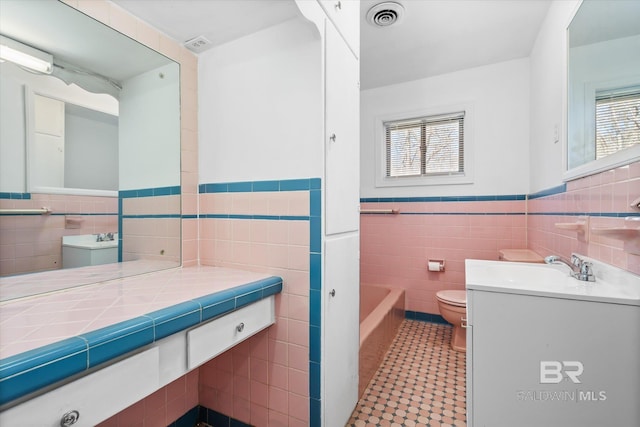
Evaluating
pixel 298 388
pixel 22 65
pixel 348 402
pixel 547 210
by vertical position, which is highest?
pixel 22 65

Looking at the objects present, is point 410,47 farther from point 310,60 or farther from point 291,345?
point 291,345

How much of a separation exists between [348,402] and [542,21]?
2.74 metres

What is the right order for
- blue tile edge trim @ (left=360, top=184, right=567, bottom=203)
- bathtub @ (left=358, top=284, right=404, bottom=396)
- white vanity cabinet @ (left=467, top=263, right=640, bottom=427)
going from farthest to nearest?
blue tile edge trim @ (left=360, top=184, right=567, bottom=203)
bathtub @ (left=358, top=284, right=404, bottom=396)
white vanity cabinet @ (left=467, top=263, right=640, bottom=427)

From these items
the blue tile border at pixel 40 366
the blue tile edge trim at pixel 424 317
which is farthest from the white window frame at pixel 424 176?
the blue tile border at pixel 40 366

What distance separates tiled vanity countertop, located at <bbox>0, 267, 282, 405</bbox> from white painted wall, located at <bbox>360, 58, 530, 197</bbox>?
2198 millimetres

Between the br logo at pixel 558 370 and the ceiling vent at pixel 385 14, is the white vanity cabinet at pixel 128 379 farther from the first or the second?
the ceiling vent at pixel 385 14

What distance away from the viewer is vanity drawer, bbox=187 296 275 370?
0.94 m

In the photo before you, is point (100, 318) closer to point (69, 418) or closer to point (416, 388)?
point (69, 418)

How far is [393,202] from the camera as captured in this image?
9.69ft

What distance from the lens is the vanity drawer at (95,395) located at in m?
0.58

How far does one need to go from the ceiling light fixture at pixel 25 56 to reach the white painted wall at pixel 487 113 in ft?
8.55

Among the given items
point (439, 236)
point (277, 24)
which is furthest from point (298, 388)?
point (439, 236)

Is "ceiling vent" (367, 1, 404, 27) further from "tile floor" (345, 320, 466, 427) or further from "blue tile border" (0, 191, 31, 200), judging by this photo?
"tile floor" (345, 320, 466, 427)

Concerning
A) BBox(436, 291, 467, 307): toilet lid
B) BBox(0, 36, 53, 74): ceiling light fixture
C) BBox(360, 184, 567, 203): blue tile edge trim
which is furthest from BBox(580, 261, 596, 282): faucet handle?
BBox(0, 36, 53, 74): ceiling light fixture
